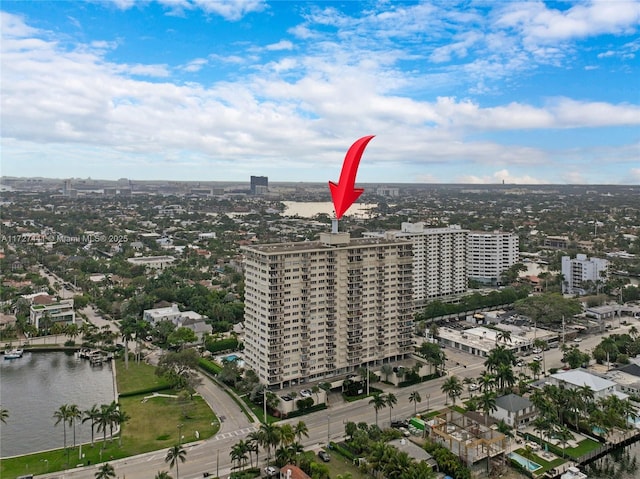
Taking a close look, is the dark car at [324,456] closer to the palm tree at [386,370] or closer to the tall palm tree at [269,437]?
the tall palm tree at [269,437]

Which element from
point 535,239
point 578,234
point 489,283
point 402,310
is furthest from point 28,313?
point 578,234

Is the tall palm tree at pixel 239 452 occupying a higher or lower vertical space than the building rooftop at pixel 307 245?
lower

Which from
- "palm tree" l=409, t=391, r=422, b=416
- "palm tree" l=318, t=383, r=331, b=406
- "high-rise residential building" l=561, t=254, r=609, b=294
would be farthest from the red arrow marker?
"high-rise residential building" l=561, t=254, r=609, b=294

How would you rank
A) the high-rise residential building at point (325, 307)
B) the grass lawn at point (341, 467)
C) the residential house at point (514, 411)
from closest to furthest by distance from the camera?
the grass lawn at point (341, 467)
the residential house at point (514, 411)
the high-rise residential building at point (325, 307)

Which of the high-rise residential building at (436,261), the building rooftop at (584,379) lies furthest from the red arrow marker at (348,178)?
the high-rise residential building at (436,261)

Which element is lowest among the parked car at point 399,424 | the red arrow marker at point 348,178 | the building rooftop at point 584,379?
the parked car at point 399,424

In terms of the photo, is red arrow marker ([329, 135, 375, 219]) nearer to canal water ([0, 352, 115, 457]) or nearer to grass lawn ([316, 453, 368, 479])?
grass lawn ([316, 453, 368, 479])

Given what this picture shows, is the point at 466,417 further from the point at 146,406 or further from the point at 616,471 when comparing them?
the point at 146,406
